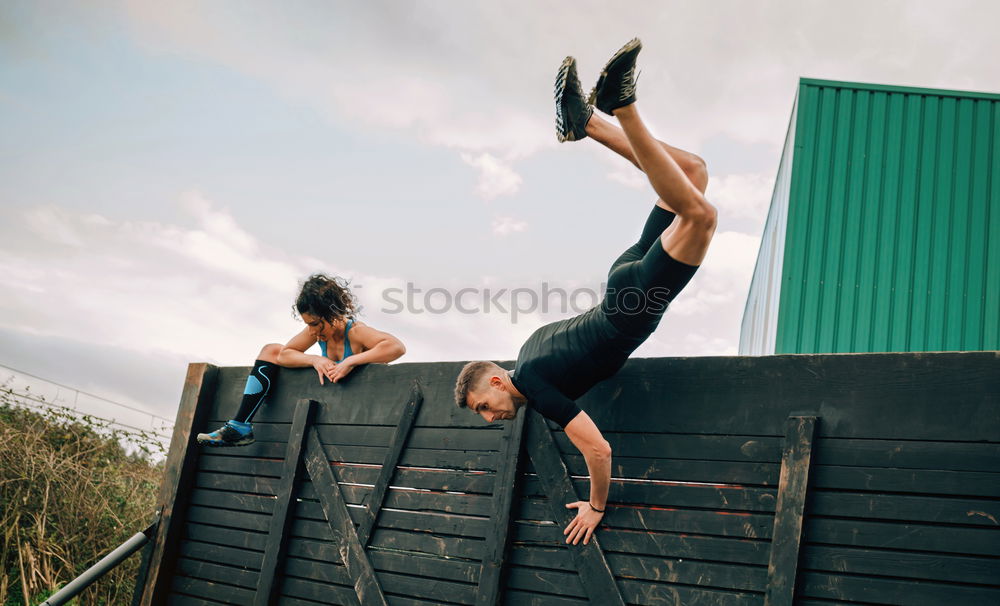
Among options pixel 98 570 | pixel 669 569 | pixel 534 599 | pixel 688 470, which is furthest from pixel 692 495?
pixel 98 570

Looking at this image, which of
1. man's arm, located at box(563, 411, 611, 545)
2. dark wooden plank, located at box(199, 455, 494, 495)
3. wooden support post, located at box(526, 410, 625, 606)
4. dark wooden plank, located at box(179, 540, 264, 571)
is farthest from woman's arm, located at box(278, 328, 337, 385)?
man's arm, located at box(563, 411, 611, 545)

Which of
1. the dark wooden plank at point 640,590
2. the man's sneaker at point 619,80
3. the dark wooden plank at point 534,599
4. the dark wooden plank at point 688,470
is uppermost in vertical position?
the man's sneaker at point 619,80

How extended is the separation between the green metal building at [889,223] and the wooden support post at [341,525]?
4802mm

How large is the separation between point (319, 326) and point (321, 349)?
246 millimetres

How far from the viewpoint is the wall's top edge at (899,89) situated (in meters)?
7.76

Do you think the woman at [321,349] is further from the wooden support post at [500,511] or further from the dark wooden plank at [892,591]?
the dark wooden plank at [892,591]

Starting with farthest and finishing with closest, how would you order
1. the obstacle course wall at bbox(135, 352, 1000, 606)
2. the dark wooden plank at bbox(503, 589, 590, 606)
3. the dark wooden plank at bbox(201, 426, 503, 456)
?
the dark wooden plank at bbox(201, 426, 503, 456) < the dark wooden plank at bbox(503, 589, 590, 606) < the obstacle course wall at bbox(135, 352, 1000, 606)

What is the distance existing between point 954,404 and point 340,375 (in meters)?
3.79

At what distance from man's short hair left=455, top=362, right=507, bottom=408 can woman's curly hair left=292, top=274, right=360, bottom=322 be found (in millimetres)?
1726

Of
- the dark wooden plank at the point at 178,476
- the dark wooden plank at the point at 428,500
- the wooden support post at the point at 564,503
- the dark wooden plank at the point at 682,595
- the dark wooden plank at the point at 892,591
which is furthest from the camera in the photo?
the dark wooden plank at the point at 178,476

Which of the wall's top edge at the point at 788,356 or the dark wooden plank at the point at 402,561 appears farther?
the dark wooden plank at the point at 402,561

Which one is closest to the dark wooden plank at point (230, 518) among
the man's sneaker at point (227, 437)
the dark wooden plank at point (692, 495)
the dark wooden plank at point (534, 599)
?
the man's sneaker at point (227, 437)

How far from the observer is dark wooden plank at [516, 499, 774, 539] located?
363cm

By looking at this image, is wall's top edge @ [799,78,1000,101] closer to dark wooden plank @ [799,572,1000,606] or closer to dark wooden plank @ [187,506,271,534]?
dark wooden plank @ [799,572,1000,606]
